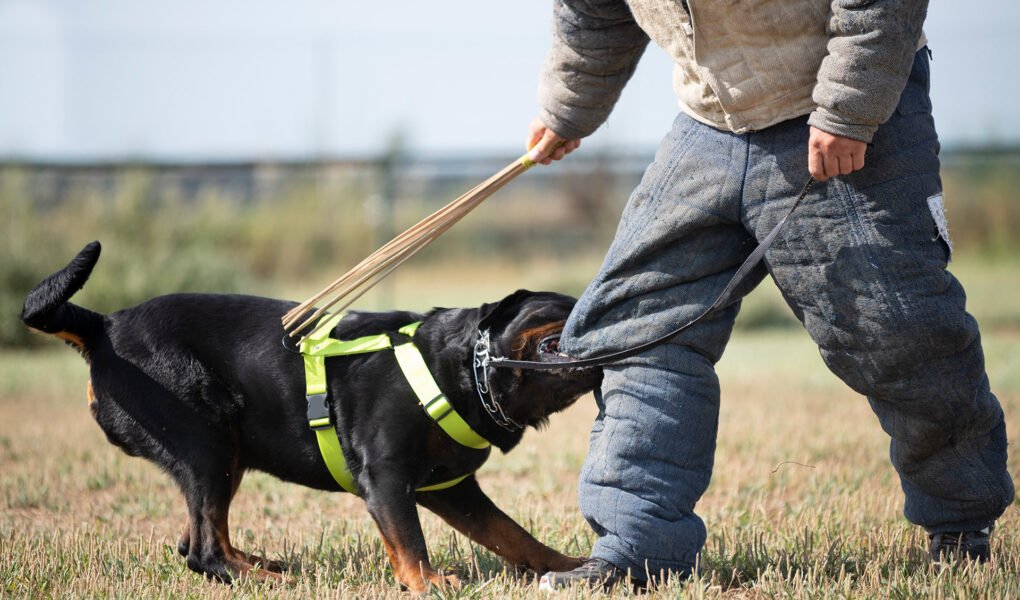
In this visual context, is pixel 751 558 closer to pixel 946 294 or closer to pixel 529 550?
pixel 529 550

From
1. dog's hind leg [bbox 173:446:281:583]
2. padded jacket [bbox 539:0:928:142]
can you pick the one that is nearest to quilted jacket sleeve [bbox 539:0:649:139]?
padded jacket [bbox 539:0:928:142]

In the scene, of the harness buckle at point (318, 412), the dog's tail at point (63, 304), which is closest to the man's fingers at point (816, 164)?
the harness buckle at point (318, 412)

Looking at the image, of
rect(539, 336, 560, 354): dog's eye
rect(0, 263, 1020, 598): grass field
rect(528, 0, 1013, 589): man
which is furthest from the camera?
rect(539, 336, 560, 354): dog's eye

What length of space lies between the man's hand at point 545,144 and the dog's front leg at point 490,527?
3.87 feet

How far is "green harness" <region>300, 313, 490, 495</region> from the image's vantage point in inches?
133

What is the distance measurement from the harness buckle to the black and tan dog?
36 mm

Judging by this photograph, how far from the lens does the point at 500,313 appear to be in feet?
11.6

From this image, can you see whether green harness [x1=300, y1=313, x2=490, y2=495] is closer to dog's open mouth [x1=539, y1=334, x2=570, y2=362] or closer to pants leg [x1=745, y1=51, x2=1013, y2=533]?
dog's open mouth [x1=539, y1=334, x2=570, y2=362]

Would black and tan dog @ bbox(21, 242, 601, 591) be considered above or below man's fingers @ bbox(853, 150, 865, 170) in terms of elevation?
below

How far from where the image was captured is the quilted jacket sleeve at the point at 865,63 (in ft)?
8.64

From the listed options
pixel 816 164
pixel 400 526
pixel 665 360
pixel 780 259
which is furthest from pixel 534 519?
pixel 816 164

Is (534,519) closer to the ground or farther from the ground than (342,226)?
closer to the ground

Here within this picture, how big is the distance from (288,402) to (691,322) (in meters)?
1.48

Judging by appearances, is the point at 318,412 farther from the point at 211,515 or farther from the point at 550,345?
the point at 550,345
